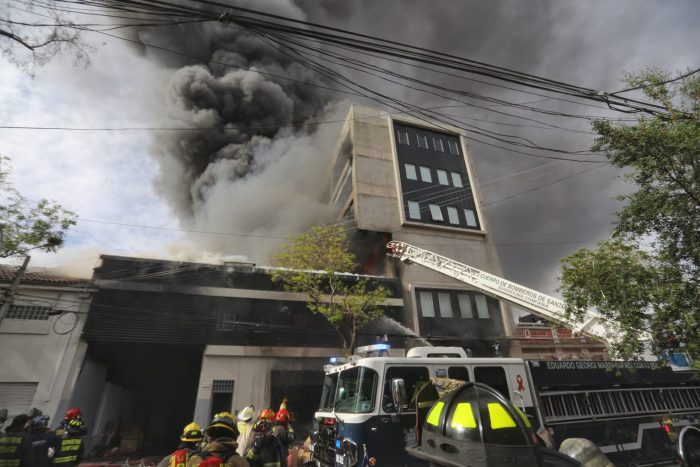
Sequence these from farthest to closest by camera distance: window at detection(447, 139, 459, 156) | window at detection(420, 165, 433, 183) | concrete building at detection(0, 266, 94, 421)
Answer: window at detection(447, 139, 459, 156) → window at detection(420, 165, 433, 183) → concrete building at detection(0, 266, 94, 421)

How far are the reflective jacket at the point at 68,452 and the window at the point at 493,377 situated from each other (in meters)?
7.09

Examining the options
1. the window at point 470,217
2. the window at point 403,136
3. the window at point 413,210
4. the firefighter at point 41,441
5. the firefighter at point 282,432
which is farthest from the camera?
the window at point 403,136

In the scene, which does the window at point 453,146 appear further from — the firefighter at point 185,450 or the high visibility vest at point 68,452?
the high visibility vest at point 68,452

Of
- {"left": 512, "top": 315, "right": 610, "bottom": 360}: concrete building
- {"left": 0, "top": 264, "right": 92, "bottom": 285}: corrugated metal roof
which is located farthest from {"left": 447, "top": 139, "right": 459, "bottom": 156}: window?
{"left": 0, "top": 264, "right": 92, "bottom": 285}: corrugated metal roof

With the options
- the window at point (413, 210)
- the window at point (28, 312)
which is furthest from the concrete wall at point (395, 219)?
the window at point (28, 312)

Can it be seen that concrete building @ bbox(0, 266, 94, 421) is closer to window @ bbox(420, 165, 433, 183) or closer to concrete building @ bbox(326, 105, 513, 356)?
concrete building @ bbox(326, 105, 513, 356)

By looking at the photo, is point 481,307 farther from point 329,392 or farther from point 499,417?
point 499,417

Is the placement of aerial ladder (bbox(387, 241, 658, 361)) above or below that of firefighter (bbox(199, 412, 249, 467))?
above

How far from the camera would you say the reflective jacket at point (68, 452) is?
5098mm

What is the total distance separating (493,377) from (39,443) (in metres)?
7.63

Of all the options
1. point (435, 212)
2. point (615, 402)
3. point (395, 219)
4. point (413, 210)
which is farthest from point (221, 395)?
point (435, 212)

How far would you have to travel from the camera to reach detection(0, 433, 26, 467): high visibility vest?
4328 millimetres

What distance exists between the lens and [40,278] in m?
14.0

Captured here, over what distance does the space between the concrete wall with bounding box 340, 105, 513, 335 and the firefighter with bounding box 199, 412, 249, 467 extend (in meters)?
18.4
